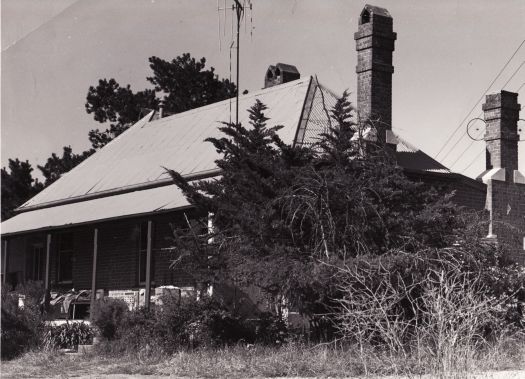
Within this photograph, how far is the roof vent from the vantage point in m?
25.6

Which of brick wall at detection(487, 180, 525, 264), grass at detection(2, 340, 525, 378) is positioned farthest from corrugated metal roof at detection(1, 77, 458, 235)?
grass at detection(2, 340, 525, 378)

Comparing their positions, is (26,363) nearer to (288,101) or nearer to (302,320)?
(302,320)

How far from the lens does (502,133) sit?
23234 millimetres

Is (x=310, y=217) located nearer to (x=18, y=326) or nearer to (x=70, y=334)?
(x=70, y=334)

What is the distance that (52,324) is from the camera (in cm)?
1873

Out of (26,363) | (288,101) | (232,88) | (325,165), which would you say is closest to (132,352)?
(26,363)

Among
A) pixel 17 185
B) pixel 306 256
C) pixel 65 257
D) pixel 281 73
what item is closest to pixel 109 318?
pixel 306 256

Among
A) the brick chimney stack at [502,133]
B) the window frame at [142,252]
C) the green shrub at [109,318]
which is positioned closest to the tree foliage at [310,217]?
the green shrub at [109,318]

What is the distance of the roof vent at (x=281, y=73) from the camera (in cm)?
2561

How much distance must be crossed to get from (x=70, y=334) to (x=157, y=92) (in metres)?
26.0

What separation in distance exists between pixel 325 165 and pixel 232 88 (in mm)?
25152

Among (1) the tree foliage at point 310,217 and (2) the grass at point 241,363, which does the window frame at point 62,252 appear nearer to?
(2) the grass at point 241,363

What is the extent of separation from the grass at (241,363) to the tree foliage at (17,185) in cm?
2350

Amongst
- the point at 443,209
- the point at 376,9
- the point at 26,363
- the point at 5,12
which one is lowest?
the point at 26,363
